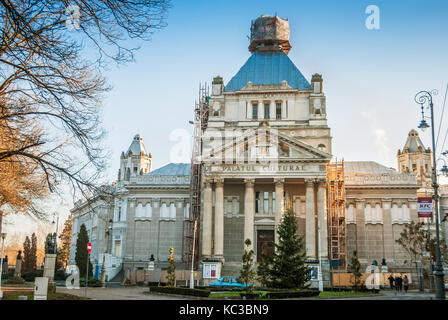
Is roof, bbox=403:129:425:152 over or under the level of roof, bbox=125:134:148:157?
over

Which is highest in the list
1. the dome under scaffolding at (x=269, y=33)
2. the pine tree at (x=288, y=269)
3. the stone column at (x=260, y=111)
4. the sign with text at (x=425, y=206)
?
the dome under scaffolding at (x=269, y=33)

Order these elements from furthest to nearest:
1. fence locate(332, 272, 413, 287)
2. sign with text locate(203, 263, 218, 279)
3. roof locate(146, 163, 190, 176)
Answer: roof locate(146, 163, 190, 176)
sign with text locate(203, 263, 218, 279)
fence locate(332, 272, 413, 287)

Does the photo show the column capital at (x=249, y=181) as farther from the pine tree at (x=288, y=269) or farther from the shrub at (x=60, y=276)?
the shrub at (x=60, y=276)

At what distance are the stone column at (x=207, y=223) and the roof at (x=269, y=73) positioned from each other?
15.4 metres

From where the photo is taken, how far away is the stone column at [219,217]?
4969 centimetres

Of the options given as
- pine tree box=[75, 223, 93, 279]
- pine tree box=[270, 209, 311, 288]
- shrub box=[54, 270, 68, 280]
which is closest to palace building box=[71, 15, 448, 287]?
pine tree box=[75, 223, 93, 279]

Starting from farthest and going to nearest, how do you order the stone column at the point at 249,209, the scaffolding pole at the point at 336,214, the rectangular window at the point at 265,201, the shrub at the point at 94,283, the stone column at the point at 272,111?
the stone column at the point at 272,111
the scaffolding pole at the point at 336,214
the rectangular window at the point at 265,201
the stone column at the point at 249,209
the shrub at the point at 94,283

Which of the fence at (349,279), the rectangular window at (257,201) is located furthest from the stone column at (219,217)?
the fence at (349,279)

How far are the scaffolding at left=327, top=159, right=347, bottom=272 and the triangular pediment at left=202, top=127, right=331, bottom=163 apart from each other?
7.69 metres

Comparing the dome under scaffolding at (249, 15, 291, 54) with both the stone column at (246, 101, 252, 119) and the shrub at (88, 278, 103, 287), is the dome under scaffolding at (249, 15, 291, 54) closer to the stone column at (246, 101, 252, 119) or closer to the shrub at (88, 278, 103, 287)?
the stone column at (246, 101, 252, 119)

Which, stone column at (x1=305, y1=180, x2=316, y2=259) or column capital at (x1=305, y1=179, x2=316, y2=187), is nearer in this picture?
stone column at (x1=305, y1=180, x2=316, y2=259)

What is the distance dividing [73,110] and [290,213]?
82.7 feet

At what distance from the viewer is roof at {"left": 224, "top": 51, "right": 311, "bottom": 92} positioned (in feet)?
199
